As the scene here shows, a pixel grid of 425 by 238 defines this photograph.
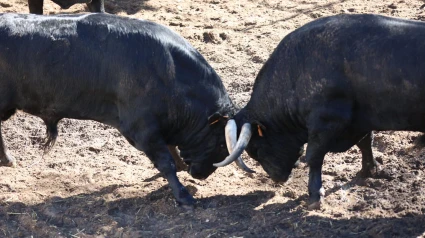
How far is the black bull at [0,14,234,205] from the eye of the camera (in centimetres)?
799

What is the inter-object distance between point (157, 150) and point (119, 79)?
79 cm

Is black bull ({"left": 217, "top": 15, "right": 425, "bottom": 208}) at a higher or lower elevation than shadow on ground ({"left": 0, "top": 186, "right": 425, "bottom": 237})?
higher

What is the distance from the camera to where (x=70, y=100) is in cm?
822

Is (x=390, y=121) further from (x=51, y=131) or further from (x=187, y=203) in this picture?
(x=51, y=131)

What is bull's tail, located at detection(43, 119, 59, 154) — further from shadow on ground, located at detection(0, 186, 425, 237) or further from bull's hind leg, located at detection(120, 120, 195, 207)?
bull's hind leg, located at detection(120, 120, 195, 207)

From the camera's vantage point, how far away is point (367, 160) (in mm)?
8547

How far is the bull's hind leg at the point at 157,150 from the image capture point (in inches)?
315

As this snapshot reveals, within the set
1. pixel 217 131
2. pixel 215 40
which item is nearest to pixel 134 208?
pixel 217 131

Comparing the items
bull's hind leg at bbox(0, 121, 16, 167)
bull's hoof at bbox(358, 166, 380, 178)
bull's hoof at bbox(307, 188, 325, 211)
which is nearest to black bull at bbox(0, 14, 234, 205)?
bull's hind leg at bbox(0, 121, 16, 167)

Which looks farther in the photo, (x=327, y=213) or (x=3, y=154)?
(x=3, y=154)

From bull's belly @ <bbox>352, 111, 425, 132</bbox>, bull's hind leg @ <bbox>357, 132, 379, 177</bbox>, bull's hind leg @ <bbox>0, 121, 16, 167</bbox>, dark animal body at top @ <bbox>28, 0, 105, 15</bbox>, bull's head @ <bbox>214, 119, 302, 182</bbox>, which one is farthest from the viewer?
dark animal body at top @ <bbox>28, 0, 105, 15</bbox>

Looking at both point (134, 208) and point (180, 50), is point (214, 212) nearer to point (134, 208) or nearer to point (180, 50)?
point (134, 208)

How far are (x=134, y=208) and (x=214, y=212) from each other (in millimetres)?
819

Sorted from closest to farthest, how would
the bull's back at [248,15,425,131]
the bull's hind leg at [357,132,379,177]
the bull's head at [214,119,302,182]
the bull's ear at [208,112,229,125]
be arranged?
the bull's back at [248,15,425,131] < the bull's ear at [208,112,229,125] < the bull's head at [214,119,302,182] < the bull's hind leg at [357,132,379,177]
